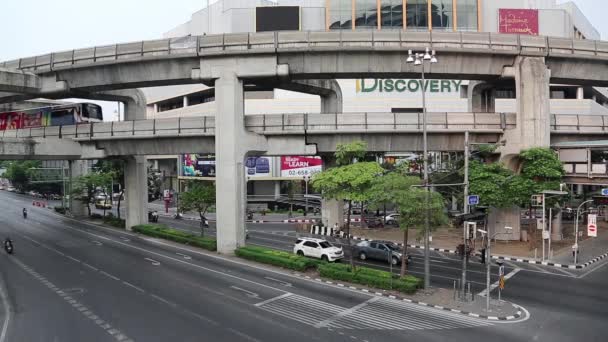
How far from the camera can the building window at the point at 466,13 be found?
76.8 metres

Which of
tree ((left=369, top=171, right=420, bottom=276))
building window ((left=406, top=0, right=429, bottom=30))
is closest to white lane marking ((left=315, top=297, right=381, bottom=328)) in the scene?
tree ((left=369, top=171, right=420, bottom=276))

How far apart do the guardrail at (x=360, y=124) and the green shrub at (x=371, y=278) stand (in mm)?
12174

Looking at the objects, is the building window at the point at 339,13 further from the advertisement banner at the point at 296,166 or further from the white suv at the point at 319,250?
the white suv at the point at 319,250

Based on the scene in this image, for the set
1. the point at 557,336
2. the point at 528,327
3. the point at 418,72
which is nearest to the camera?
the point at 557,336

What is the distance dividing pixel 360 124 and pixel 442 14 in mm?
52207

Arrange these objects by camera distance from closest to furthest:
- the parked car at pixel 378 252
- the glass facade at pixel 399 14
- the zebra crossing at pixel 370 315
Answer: the zebra crossing at pixel 370 315, the parked car at pixel 378 252, the glass facade at pixel 399 14

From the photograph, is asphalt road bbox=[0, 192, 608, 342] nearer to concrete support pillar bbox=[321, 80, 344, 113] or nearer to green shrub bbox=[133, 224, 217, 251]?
green shrub bbox=[133, 224, 217, 251]

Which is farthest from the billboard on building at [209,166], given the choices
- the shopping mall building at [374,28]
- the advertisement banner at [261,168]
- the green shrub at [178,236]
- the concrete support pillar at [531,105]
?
the concrete support pillar at [531,105]

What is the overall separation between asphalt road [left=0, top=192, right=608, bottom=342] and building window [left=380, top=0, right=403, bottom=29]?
185 feet

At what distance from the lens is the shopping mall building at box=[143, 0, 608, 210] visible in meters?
73.1

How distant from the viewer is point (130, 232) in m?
48.5

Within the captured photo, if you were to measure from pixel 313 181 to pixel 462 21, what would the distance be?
62.5m

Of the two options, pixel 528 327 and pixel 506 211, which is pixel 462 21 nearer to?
pixel 506 211

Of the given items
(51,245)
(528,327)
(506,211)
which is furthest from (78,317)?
(506,211)
